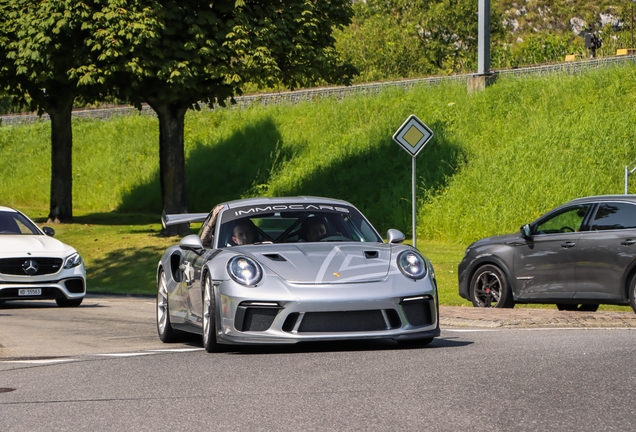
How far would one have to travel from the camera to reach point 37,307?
2017cm

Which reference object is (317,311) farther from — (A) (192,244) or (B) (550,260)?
(B) (550,260)

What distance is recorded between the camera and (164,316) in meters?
12.9

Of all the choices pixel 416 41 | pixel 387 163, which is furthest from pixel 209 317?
pixel 416 41

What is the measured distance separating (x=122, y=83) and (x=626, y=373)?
28.7 meters

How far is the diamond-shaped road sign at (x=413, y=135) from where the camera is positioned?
1941cm

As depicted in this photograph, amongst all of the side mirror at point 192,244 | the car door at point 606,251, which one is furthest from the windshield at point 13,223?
the car door at point 606,251

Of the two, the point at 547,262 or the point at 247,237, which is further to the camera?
the point at 547,262

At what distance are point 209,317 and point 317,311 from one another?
114cm

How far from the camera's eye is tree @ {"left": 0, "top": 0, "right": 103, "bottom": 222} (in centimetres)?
3391

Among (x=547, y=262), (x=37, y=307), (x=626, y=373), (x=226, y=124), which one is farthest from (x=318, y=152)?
(x=626, y=373)

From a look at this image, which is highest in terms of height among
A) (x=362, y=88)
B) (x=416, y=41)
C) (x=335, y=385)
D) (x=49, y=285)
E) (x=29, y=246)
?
(x=416, y=41)

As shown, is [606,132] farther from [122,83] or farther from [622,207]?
[622,207]

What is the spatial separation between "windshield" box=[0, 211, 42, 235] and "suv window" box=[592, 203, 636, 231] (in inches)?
386

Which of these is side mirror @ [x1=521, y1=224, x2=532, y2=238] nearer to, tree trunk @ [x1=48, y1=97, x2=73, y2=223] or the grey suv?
the grey suv
